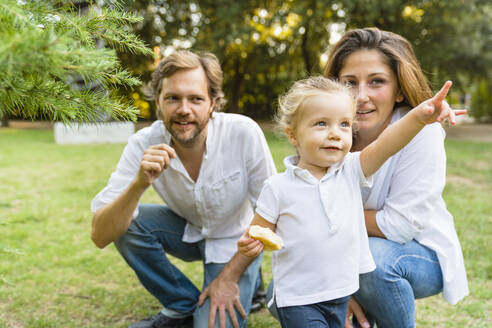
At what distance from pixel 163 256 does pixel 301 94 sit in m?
1.30

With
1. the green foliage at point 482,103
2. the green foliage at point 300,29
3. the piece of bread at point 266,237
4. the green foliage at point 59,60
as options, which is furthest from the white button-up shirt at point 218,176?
the green foliage at point 482,103

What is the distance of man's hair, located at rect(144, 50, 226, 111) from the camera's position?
241 cm

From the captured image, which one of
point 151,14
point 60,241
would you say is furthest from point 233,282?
point 151,14

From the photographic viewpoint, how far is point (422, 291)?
2088 mm

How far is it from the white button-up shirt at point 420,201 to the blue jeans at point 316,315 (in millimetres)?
428

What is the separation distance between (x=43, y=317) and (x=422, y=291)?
203 centimetres

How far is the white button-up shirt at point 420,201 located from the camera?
1.98 m

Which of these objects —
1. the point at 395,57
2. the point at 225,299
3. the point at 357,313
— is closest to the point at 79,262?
the point at 225,299

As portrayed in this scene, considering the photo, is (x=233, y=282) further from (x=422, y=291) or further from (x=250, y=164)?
(x=422, y=291)

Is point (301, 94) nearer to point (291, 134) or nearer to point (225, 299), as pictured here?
point (291, 134)

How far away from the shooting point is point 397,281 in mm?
1938

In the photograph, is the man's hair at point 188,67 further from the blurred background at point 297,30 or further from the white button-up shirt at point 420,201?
the blurred background at point 297,30

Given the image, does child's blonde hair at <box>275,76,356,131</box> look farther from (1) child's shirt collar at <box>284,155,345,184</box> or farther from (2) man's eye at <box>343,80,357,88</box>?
(2) man's eye at <box>343,80,357,88</box>

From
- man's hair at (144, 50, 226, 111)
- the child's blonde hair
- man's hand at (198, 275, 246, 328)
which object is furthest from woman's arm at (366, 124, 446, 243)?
man's hair at (144, 50, 226, 111)
